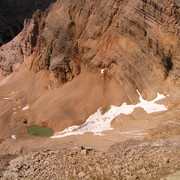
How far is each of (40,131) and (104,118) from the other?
25.7 ft

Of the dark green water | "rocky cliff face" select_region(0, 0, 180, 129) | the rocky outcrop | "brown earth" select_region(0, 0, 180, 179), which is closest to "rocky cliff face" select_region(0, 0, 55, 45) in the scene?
the rocky outcrop

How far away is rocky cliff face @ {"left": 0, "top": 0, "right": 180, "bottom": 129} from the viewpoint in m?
27.5

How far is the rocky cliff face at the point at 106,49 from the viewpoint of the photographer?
2750 centimetres

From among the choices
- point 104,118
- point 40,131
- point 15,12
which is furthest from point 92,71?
point 15,12

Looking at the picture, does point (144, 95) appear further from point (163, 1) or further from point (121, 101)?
point (163, 1)

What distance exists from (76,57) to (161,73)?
12163 mm

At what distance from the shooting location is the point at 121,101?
2881 centimetres

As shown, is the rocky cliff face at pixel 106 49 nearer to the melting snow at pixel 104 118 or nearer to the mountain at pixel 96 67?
the mountain at pixel 96 67

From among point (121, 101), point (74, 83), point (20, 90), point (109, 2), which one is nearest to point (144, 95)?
point (121, 101)

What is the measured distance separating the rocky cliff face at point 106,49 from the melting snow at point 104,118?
78cm

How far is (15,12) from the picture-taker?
79.6 m

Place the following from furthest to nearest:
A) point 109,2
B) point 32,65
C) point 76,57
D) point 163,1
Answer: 1. point 32,65
2. point 76,57
3. point 109,2
4. point 163,1

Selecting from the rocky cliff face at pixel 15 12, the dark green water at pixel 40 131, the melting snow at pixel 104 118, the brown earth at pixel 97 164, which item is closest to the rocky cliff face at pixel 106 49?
the melting snow at pixel 104 118

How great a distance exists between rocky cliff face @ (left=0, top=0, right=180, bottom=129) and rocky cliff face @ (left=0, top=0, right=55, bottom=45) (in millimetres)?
37150
